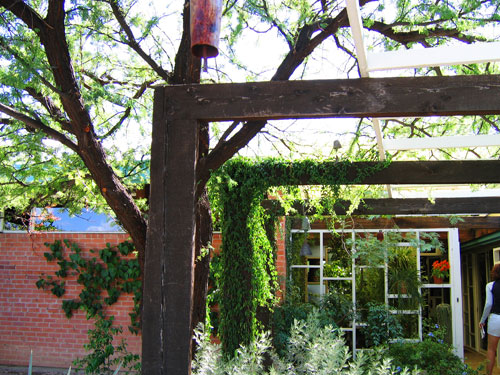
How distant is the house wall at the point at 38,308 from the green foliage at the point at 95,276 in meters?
0.12

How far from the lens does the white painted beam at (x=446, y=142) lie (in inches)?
206

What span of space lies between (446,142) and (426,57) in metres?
1.97

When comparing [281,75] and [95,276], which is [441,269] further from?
[95,276]

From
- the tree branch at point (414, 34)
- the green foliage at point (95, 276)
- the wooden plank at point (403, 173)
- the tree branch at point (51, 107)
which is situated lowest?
the green foliage at point (95, 276)

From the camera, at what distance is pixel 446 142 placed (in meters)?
5.38

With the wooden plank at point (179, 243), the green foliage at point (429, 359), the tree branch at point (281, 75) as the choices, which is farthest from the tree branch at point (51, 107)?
the green foliage at point (429, 359)

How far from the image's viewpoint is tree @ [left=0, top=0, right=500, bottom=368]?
15.6ft

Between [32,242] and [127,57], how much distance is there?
3.45 meters

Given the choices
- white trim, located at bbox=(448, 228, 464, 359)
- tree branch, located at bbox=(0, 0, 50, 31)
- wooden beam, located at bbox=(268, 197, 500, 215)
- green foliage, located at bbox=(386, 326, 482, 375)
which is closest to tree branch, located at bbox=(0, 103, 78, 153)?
tree branch, located at bbox=(0, 0, 50, 31)

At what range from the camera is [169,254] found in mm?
3055

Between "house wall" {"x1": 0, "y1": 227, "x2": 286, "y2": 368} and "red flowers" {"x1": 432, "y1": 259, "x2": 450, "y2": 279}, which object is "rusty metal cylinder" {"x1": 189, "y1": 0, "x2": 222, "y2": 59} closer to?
"house wall" {"x1": 0, "y1": 227, "x2": 286, "y2": 368}

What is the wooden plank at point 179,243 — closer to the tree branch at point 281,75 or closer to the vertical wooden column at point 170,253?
the vertical wooden column at point 170,253

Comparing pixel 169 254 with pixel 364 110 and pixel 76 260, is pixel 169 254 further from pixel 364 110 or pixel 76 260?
pixel 76 260

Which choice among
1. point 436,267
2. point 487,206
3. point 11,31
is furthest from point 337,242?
point 11,31
